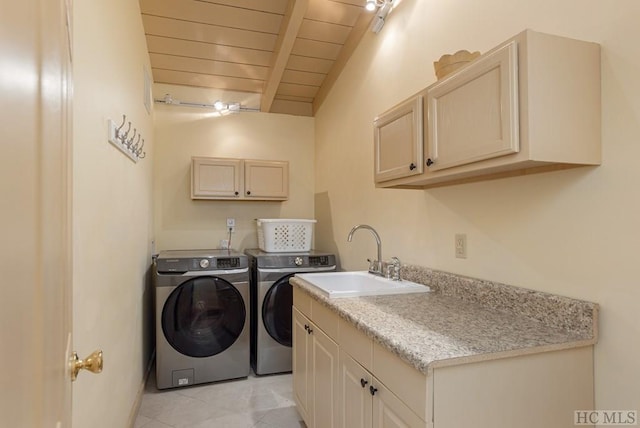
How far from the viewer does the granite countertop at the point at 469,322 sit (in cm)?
106

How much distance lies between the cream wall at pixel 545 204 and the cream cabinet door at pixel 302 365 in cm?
75

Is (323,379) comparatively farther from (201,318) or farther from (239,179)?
(239,179)

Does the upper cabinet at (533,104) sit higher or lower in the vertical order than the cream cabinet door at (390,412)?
higher

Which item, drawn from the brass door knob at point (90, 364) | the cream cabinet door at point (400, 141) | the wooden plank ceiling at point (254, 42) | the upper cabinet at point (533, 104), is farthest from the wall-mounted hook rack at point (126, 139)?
the upper cabinet at point (533, 104)

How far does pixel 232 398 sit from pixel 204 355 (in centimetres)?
40

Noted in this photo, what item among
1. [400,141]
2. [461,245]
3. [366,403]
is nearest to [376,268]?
→ [461,245]

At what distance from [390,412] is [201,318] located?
2.00 metres

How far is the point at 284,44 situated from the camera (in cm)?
282

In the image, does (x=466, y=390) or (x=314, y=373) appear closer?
(x=466, y=390)

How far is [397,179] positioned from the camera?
178 cm

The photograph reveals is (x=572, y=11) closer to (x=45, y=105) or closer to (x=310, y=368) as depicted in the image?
(x=45, y=105)

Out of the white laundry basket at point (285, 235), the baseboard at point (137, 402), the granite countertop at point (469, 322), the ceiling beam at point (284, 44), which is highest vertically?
the ceiling beam at point (284, 44)

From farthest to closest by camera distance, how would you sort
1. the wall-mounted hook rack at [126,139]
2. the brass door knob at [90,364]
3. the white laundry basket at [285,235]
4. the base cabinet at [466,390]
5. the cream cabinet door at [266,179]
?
the cream cabinet door at [266,179]
the white laundry basket at [285,235]
the wall-mounted hook rack at [126,139]
the base cabinet at [466,390]
the brass door knob at [90,364]

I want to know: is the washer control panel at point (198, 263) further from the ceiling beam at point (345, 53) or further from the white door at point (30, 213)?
the white door at point (30, 213)
